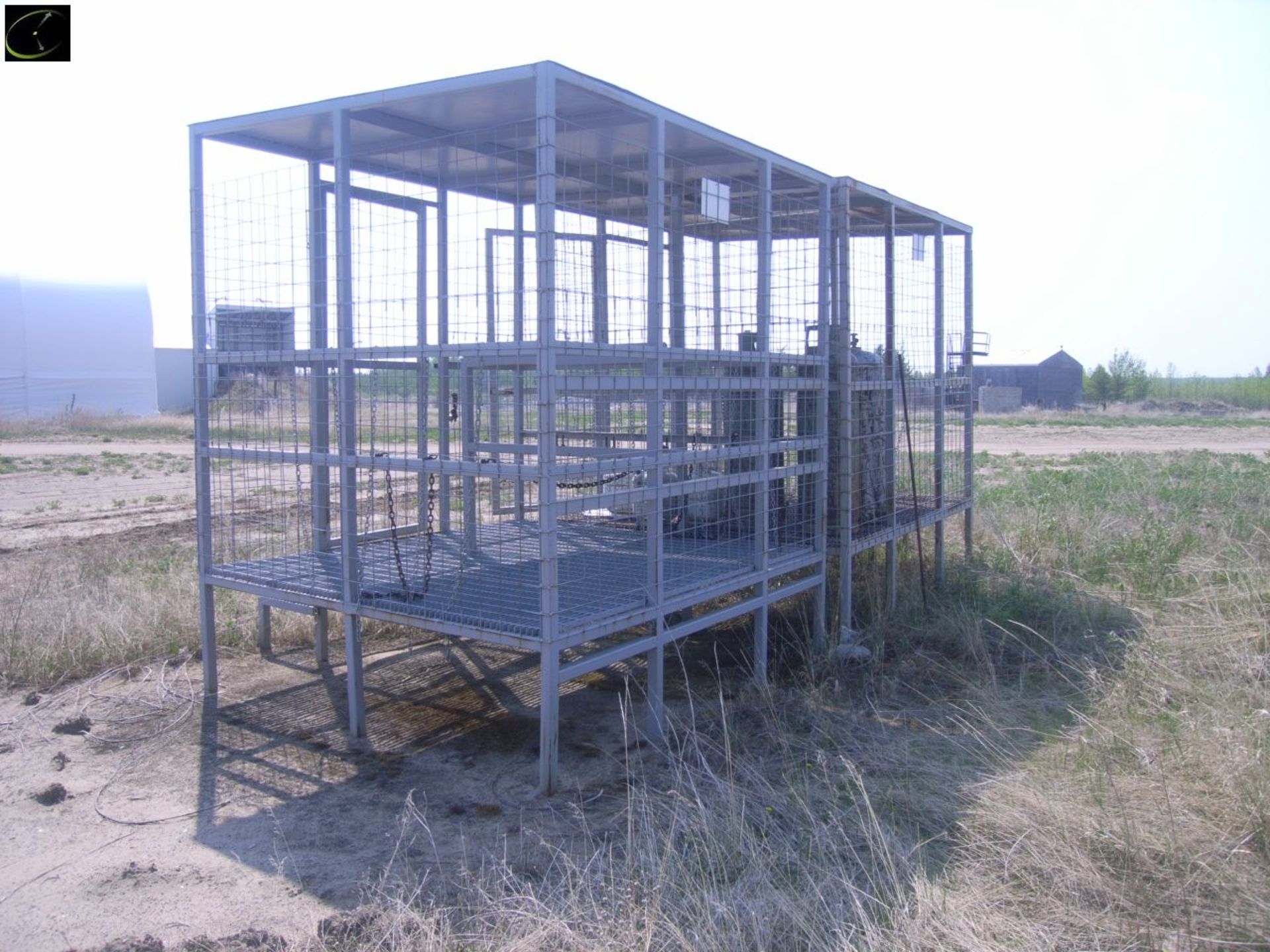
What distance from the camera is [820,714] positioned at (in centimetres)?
581

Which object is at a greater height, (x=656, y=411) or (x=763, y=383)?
(x=763, y=383)

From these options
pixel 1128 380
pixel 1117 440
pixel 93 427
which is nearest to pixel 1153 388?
pixel 1128 380

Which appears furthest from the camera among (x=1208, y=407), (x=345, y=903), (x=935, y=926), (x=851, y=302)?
(x=1208, y=407)

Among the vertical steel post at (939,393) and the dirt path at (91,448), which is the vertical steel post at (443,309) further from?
the dirt path at (91,448)

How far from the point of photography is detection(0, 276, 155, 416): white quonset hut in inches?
1371

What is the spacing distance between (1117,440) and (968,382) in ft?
79.4

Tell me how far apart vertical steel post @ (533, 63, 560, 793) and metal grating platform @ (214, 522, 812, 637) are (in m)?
0.24

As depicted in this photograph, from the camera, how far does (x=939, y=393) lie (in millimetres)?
9055

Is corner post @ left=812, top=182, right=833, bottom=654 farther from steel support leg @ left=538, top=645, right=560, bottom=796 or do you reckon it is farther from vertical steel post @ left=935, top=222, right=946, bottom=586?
steel support leg @ left=538, top=645, right=560, bottom=796

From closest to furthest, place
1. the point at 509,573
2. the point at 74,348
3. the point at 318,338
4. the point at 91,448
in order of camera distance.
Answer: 1. the point at 318,338
2. the point at 509,573
3. the point at 91,448
4. the point at 74,348

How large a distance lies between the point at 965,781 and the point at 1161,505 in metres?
8.69

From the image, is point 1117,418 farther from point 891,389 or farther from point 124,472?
point 891,389

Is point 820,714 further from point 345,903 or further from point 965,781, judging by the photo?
point 345,903

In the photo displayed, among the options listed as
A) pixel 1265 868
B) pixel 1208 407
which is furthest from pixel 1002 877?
pixel 1208 407
